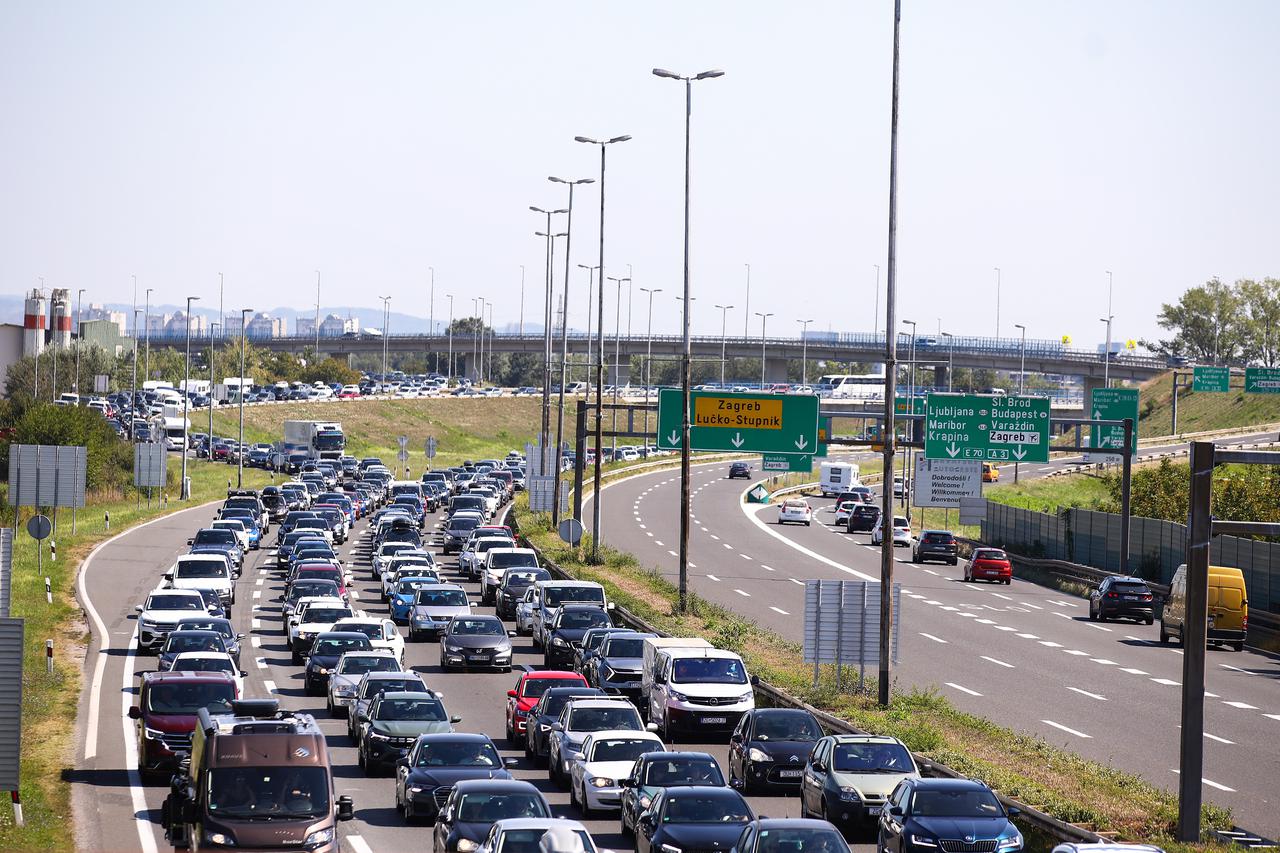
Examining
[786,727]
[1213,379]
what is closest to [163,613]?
[786,727]

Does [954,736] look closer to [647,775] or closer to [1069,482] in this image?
[647,775]

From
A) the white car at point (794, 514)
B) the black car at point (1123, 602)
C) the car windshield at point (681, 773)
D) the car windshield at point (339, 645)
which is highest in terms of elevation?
the car windshield at point (681, 773)

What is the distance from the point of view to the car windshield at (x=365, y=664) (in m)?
33.0

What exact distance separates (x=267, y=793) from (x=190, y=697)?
29.2ft

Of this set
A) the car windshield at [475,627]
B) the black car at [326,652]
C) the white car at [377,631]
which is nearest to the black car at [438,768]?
the black car at [326,652]

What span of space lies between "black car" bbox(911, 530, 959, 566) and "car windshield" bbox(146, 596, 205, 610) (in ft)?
144

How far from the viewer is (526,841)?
17.5 metres

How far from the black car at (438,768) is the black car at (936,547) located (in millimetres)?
57577

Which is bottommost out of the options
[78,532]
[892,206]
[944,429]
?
[78,532]

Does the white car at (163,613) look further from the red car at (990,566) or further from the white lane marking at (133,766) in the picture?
the red car at (990,566)

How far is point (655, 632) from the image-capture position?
40.1 meters

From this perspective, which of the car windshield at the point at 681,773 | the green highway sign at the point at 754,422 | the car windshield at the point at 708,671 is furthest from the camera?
the green highway sign at the point at 754,422

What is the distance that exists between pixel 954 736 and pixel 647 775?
8.30 meters

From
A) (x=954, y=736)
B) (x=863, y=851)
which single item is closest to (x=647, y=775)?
(x=863, y=851)
